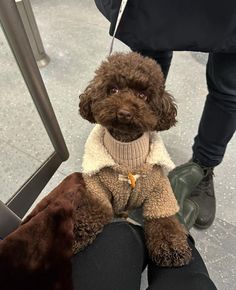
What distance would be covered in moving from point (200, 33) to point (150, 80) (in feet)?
0.63

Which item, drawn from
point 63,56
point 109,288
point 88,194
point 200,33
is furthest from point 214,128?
point 63,56

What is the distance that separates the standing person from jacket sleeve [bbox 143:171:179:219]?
29cm

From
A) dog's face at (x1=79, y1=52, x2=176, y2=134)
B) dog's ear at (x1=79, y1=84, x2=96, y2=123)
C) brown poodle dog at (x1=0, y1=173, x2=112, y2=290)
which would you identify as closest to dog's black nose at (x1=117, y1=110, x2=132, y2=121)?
dog's face at (x1=79, y1=52, x2=176, y2=134)

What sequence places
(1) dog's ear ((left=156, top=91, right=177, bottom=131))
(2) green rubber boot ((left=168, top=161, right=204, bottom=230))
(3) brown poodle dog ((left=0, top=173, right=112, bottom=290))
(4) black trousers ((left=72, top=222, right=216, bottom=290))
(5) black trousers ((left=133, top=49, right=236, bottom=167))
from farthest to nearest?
(2) green rubber boot ((left=168, top=161, right=204, bottom=230))
(5) black trousers ((left=133, top=49, right=236, bottom=167))
(1) dog's ear ((left=156, top=91, right=177, bottom=131))
(4) black trousers ((left=72, top=222, right=216, bottom=290))
(3) brown poodle dog ((left=0, top=173, right=112, bottom=290))

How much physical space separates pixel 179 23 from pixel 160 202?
45cm

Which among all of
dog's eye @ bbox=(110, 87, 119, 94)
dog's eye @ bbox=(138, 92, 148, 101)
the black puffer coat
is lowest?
dog's eye @ bbox=(138, 92, 148, 101)

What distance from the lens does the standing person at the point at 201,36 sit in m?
0.77

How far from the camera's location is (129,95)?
2.35ft

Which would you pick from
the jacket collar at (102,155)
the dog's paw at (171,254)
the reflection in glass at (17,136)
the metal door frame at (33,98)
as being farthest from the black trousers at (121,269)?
the reflection in glass at (17,136)

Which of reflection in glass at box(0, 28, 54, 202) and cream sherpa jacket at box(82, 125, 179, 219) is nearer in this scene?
cream sherpa jacket at box(82, 125, 179, 219)

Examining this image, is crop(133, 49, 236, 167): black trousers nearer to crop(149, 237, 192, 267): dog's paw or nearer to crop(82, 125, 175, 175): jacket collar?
crop(82, 125, 175, 175): jacket collar

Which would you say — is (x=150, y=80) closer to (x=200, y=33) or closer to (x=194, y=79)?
(x=200, y=33)

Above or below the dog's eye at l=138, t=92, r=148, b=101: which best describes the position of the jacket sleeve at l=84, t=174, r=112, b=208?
below

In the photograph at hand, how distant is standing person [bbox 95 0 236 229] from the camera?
0.77m
